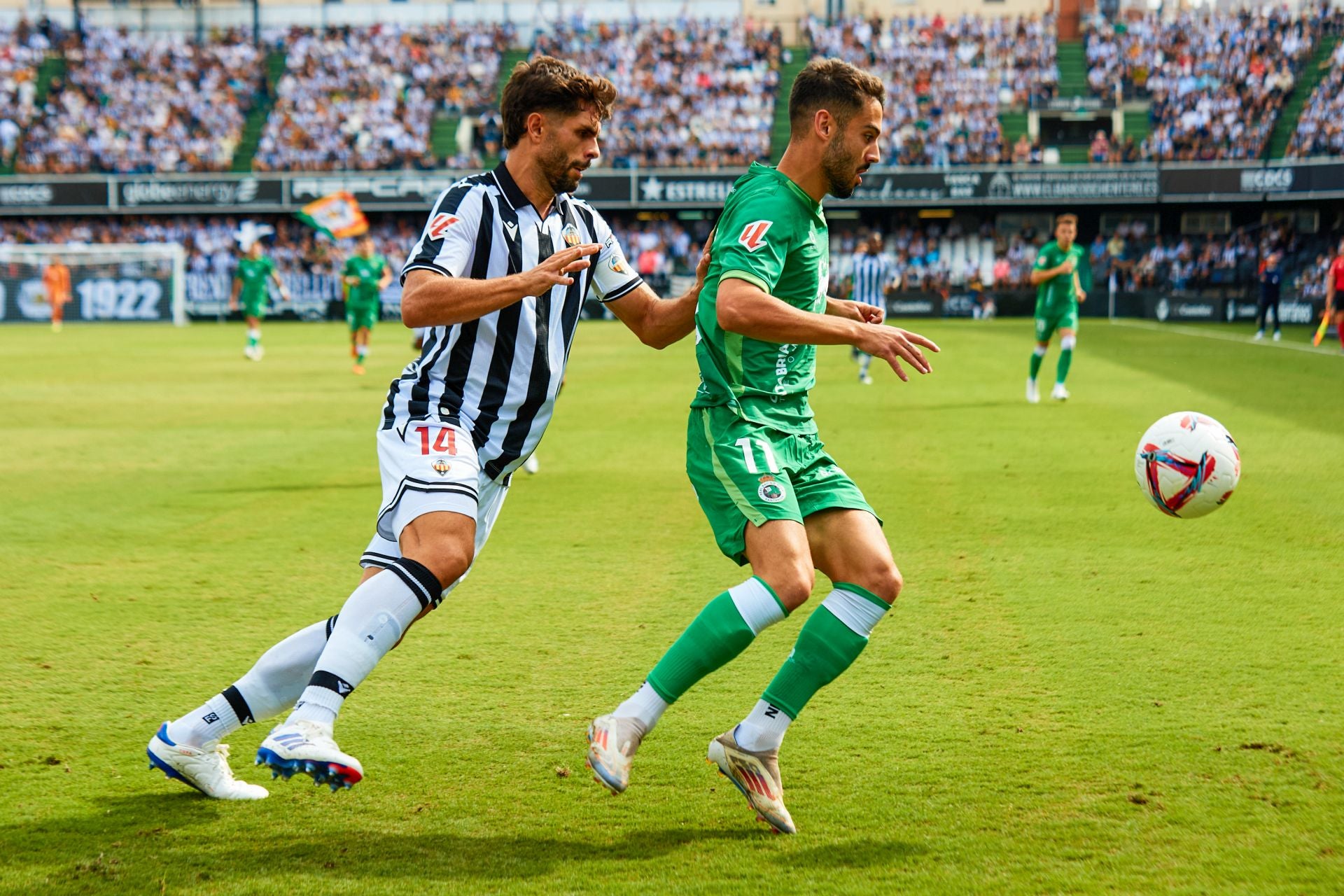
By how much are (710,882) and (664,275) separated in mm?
42146

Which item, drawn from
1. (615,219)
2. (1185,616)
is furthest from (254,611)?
(615,219)

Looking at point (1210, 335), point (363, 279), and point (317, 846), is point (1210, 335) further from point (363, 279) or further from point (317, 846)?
point (317, 846)

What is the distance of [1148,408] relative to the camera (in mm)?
15773

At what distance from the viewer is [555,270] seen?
389 centimetres

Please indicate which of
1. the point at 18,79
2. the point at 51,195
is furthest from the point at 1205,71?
the point at 18,79

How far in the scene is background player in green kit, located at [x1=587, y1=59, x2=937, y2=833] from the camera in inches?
154

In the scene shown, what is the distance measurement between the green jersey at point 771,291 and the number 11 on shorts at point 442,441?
2.58 feet

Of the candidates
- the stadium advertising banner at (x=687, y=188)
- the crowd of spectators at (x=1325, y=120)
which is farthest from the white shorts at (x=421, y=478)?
the crowd of spectators at (x=1325, y=120)

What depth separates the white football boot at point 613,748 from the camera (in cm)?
384

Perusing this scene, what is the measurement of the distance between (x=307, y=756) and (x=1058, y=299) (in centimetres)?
1473

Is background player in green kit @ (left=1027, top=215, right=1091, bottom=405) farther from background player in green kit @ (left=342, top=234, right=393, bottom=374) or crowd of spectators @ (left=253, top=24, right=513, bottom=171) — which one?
crowd of spectators @ (left=253, top=24, right=513, bottom=171)

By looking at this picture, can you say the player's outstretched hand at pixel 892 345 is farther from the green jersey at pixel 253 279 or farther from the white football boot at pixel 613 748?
the green jersey at pixel 253 279

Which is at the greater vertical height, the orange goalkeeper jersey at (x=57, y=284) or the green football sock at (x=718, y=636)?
the green football sock at (x=718, y=636)

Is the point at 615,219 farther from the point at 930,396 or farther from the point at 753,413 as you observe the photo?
the point at 753,413
